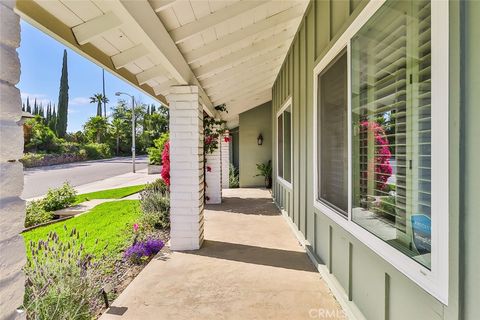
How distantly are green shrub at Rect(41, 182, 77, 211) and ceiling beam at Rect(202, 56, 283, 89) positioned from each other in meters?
5.26

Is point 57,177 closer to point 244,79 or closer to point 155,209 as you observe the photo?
point 155,209

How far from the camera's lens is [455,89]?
1242 mm

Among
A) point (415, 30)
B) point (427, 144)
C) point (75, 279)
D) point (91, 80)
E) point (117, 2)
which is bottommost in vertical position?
point (75, 279)

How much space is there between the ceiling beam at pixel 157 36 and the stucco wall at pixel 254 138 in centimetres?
706

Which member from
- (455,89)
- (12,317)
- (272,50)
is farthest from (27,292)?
(272,50)

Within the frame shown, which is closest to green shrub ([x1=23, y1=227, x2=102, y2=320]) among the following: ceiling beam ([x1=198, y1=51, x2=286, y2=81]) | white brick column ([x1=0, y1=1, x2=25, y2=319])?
white brick column ([x1=0, y1=1, x2=25, y2=319])

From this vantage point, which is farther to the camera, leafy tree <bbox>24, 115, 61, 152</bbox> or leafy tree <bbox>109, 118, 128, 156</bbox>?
leafy tree <bbox>109, 118, 128, 156</bbox>

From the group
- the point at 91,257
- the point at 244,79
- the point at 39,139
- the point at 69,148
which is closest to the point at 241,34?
the point at 244,79

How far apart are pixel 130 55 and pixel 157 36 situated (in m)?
0.55

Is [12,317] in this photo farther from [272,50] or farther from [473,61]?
[272,50]

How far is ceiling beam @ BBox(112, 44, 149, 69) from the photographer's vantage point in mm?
2875

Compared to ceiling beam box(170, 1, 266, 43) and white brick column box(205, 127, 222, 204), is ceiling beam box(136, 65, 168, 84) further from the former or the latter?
white brick column box(205, 127, 222, 204)

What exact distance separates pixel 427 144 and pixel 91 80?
61060mm

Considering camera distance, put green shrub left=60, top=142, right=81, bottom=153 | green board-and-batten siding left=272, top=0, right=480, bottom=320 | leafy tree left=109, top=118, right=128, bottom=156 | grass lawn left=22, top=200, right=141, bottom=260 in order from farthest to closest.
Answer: leafy tree left=109, top=118, right=128, bottom=156 → green shrub left=60, top=142, right=81, bottom=153 → grass lawn left=22, top=200, right=141, bottom=260 → green board-and-batten siding left=272, top=0, right=480, bottom=320
